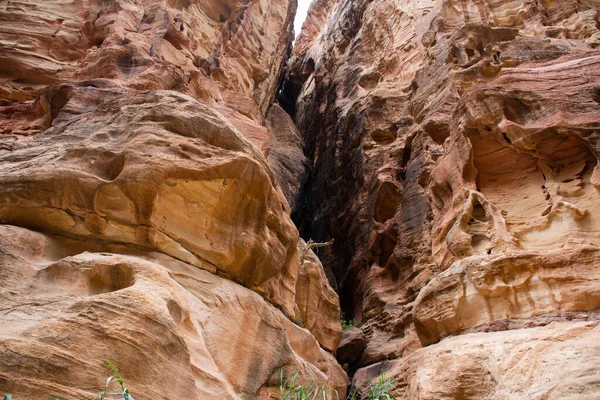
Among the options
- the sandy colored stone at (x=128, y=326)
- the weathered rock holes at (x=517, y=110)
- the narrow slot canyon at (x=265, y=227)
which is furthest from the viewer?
the weathered rock holes at (x=517, y=110)

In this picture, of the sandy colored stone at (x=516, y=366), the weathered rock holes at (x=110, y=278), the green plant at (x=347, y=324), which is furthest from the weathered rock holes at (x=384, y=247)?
the weathered rock holes at (x=110, y=278)

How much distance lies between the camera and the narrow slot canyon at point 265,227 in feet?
18.8

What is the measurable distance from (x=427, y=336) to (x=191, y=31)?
12838mm

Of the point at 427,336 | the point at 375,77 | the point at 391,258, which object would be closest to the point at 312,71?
the point at 375,77

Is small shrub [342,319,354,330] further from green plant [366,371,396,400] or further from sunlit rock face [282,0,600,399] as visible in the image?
green plant [366,371,396,400]

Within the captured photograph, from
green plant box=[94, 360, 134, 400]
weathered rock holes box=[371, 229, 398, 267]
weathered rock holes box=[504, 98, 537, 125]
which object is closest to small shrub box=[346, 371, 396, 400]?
green plant box=[94, 360, 134, 400]

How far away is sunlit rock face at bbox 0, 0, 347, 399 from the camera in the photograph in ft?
16.0

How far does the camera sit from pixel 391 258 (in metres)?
15.1

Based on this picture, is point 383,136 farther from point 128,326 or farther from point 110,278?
point 128,326

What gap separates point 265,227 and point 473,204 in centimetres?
446

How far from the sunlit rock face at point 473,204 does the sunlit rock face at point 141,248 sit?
7.71 feet

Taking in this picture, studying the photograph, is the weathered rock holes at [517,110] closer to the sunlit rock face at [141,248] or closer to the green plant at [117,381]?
the sunlit rock face at [141,248]

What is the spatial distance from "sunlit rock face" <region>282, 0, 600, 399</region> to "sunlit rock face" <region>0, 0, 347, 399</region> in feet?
7.71

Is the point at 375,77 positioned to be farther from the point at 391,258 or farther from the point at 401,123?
the point at 391,258
